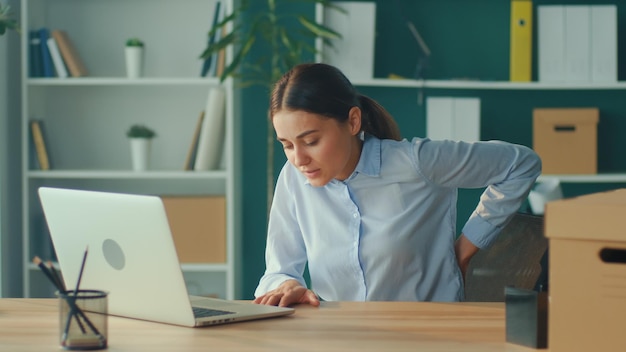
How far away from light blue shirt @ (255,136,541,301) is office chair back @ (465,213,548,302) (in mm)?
32

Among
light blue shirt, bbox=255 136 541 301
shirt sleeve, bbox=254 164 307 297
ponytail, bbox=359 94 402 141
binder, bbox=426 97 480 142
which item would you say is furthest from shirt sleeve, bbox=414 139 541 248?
binder, bbox=426 97 480 142

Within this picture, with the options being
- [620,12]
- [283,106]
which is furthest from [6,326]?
[620,12]

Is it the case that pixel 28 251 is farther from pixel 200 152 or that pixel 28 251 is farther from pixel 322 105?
pixel 322 105

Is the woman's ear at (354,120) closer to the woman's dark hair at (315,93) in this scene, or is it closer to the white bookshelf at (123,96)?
the woman's dark hair at (315,93)

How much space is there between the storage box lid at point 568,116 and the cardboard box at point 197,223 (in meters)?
1.42

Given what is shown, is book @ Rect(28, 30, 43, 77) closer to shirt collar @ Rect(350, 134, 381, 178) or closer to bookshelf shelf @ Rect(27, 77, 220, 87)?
bookshelf shelf @ Rect(27, 77, 220, 87)

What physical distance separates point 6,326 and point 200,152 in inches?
94.2

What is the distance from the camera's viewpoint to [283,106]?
2.13 metres

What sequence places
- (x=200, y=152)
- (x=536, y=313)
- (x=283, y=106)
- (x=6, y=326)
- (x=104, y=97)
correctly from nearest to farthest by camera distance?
1. (x=536, y=313)
2. (x=6, y=326)
3. (x=283, y=106)
4. (x=200, y=152)
5. (x=104, y=97)

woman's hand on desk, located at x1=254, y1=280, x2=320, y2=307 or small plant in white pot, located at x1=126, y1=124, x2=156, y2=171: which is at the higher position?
small plant in white pot, located at x1=126, y1=124, x2=156, y2=171

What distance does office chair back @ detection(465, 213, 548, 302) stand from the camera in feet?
7.07

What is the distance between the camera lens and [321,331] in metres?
1.61

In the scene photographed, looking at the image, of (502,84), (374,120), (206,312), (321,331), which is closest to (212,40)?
(502,84)

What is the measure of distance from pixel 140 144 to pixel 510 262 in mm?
2241
